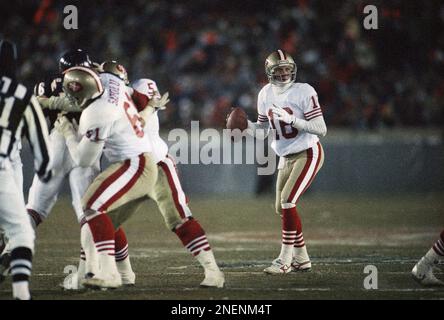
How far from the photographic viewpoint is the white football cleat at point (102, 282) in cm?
651

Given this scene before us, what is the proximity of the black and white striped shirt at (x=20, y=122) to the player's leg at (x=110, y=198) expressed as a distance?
478 millimetres

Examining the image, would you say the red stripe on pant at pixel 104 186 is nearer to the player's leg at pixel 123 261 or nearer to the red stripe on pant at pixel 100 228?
the red stripe on pant at pixel 100 228

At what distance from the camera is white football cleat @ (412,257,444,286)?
276 inches

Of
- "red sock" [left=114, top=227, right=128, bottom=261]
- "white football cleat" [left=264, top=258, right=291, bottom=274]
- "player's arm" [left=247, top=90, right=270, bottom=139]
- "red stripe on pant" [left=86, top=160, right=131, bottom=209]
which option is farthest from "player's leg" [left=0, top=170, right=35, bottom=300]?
"player's arm" [left=247, top=90, right=270, bottom=139]

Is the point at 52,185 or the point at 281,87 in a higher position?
the point at 281,87

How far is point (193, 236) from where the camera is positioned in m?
6.91

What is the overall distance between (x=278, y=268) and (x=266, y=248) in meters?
1.84

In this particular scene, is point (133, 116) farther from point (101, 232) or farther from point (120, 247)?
point (120, 247)

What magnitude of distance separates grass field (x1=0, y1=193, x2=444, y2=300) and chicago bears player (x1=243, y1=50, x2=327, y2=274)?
0.27 metres

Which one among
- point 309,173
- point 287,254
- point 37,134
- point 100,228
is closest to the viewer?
point 37,134

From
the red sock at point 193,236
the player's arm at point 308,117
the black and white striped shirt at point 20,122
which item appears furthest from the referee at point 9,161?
the player's arm at point 308,117

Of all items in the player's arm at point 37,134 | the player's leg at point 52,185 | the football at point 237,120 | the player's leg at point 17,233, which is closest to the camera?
the player's leg at point 17,233

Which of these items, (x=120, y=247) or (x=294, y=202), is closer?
(x=120, y=247)

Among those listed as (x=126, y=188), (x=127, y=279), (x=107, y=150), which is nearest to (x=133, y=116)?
(x=107, y=150)
